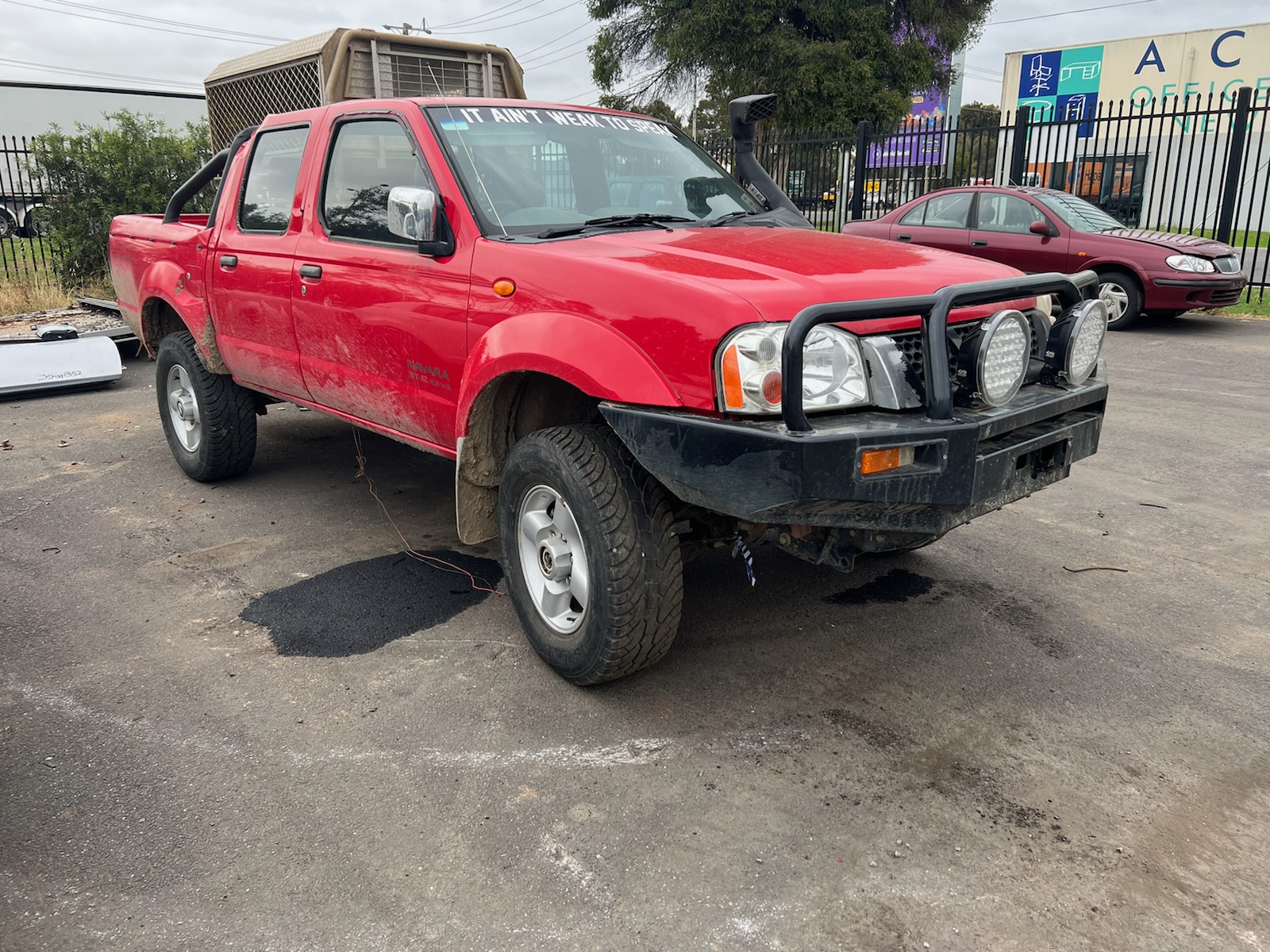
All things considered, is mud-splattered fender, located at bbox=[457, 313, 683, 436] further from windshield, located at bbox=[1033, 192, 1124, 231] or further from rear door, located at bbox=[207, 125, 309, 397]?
windshield, located at bbox=[1033, 192, 1124, 231]

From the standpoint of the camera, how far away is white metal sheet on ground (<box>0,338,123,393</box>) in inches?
309

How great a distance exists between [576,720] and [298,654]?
1153 millimetres

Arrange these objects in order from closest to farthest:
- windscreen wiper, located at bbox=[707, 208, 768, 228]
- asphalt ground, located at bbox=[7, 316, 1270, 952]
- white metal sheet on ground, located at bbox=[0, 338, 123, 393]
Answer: asphalt ground, located at bbox=[7, 316, 1270, 952], windscreen wiper, located at bbox=[707, 208, 768, 228], white metal sheet on ground, located at bbox=[0, 338, 123, 393]

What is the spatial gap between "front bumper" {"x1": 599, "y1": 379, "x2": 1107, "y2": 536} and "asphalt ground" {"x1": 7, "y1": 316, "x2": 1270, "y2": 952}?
759mm

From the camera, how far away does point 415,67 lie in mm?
9086

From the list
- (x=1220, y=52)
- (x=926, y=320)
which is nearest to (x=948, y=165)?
(x=926, y=320)

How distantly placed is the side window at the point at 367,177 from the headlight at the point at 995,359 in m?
2.02

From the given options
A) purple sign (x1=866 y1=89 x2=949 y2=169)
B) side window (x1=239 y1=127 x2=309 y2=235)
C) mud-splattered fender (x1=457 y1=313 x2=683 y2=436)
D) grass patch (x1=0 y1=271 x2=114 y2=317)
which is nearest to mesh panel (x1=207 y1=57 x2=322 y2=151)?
grass patch (x1=0 y1=271 x2=114 y2=317)

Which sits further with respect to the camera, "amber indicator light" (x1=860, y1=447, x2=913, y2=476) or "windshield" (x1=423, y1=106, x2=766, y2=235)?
"windshield" (x1=423, y1=106, x2=766, y2=235)

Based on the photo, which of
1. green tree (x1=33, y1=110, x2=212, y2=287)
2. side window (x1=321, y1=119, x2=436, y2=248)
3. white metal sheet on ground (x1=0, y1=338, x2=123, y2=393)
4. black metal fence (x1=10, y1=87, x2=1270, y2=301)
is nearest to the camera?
side window (x1=321, y1=119, x2=436, y2=248)

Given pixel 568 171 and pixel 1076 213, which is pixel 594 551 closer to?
pixel 568 171

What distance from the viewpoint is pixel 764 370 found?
264cm

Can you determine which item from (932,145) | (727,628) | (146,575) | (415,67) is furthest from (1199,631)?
(932,145)

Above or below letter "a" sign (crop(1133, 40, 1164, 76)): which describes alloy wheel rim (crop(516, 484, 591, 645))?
below
